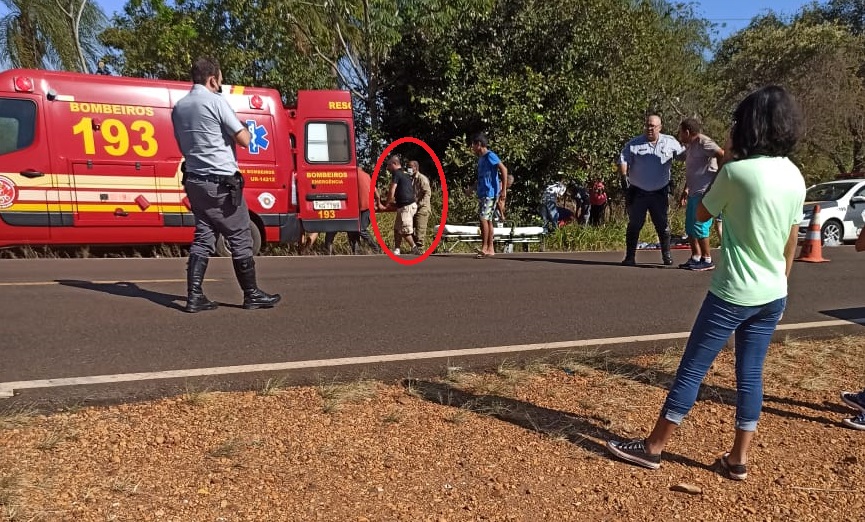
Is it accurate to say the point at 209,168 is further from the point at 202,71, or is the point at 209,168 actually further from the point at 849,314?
the point at 849,314

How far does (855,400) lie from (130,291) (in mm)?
6128

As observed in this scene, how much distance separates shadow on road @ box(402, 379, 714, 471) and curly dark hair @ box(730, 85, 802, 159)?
148 centimetres

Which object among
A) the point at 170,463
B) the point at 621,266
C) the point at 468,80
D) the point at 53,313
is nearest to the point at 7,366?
the point at 53,313

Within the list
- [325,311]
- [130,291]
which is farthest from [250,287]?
[130,291]

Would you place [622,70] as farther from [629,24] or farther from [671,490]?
[671,490]

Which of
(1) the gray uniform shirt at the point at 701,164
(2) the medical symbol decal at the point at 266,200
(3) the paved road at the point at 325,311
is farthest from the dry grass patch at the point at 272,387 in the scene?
(2) the medical symbol decal at the point at 266,200

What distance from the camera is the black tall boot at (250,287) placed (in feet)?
18.2

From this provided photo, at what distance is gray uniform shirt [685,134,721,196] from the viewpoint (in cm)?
786

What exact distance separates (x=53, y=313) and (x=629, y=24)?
16.6 meters

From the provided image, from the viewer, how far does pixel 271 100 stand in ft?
33.6

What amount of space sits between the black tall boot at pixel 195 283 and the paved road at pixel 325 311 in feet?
0.39

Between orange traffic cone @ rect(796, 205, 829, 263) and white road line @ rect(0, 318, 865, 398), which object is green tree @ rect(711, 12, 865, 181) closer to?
orange traffic cone @ rect(796, 205, 829, 263)

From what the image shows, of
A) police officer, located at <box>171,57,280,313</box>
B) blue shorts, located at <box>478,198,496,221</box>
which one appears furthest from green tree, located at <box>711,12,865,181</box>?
police officer, located at <box>171,57,280,313</box>

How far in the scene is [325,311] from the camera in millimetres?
5828
